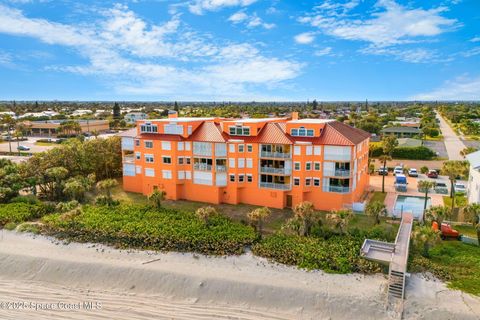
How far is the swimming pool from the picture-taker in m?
41.0

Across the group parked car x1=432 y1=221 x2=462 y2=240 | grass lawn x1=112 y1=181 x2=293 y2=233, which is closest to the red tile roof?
grass lawn x1=112 y1=181 x2=293 y2=233

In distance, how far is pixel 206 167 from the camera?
4712 centimetres

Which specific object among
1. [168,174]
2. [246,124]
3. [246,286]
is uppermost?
[246,124]

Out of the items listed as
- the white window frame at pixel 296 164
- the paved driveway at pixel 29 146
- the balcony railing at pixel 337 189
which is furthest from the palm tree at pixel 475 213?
the paved driveway at pixel 29 146

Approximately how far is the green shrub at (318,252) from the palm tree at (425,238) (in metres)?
4.31

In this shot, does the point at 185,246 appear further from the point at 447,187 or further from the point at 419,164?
the point at 419,164

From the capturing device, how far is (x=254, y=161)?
4559cm

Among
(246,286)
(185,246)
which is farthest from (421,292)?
(185,246)

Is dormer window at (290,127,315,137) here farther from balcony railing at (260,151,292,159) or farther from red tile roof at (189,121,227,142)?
red tile roof at (189,121,227,142)

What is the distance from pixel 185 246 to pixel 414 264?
64.4 feet

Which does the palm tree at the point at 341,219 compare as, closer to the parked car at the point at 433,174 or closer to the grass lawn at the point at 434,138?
the parked car at the point at 433,174

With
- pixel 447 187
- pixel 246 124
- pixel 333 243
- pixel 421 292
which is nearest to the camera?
pixel 421 292

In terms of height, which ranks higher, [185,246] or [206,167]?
[206,167]

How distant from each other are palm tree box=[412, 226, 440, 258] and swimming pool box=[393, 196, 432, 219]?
8342 millimetres
